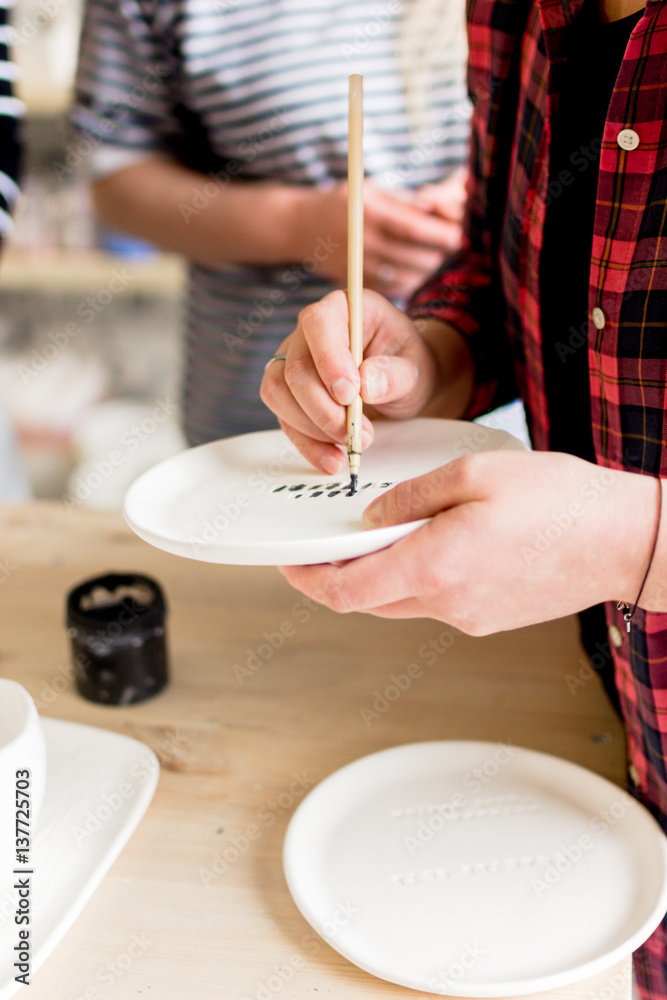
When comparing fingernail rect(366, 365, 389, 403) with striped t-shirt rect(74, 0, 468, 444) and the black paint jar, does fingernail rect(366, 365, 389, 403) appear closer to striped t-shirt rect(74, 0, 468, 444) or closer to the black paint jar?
the black paint jar

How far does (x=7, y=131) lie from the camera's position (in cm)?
116

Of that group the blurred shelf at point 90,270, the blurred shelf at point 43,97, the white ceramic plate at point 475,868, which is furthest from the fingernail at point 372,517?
the blurred shelf at point 43,97

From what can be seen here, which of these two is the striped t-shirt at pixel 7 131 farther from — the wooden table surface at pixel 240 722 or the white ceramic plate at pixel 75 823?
the white ceramic plate at pixel 75 823

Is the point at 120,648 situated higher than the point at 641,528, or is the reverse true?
the point at 641,528

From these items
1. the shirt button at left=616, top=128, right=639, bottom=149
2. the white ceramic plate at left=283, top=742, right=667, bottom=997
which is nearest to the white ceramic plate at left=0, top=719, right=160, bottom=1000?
the white ceramic plate at left=283, top=742, right=667, bottom=997

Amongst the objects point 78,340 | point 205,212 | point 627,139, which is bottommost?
point 78,340

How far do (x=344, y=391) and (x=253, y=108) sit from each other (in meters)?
0.86

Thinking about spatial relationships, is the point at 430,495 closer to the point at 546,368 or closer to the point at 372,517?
the point at 372,517

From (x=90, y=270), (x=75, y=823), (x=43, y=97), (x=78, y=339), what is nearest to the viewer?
(x=75, y=823)

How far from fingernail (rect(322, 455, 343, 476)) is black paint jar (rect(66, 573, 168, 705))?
0.24 meters

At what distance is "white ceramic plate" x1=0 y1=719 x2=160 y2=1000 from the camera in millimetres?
559

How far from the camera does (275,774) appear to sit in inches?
28.7

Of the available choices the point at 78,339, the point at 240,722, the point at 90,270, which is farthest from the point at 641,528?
the point at 78,339

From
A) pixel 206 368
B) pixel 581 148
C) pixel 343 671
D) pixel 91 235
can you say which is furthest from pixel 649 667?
pixel 91 235
